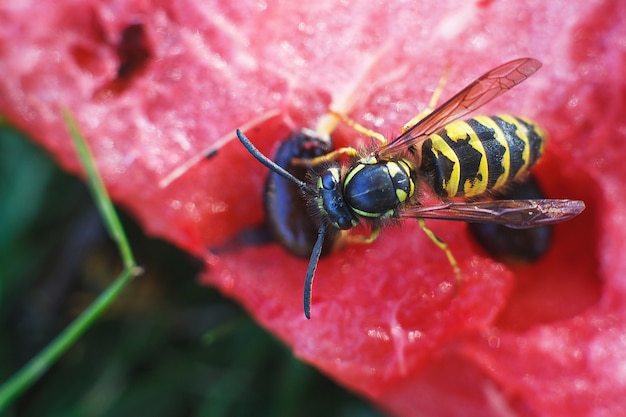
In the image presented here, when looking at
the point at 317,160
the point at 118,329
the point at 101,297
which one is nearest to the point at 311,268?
the point at 317,160

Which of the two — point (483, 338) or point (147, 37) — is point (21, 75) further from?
point (483, 338)

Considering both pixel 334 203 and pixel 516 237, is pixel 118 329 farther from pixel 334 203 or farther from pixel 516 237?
pixel 516 237

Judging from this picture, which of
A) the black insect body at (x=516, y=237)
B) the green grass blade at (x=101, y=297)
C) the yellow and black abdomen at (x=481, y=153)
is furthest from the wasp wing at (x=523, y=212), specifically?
the green grass blade at (x=101, y=297)

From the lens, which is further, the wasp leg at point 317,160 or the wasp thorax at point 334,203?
the wasp leg at point 317,160

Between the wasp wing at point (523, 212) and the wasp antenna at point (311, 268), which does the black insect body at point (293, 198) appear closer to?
the wasp antenna at point (311, 268)

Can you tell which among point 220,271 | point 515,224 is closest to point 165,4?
point 220,271

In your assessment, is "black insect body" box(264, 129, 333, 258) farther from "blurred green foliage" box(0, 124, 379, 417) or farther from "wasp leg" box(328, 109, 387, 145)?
"blurred green foliage" box(0, 124, 379, 417)
